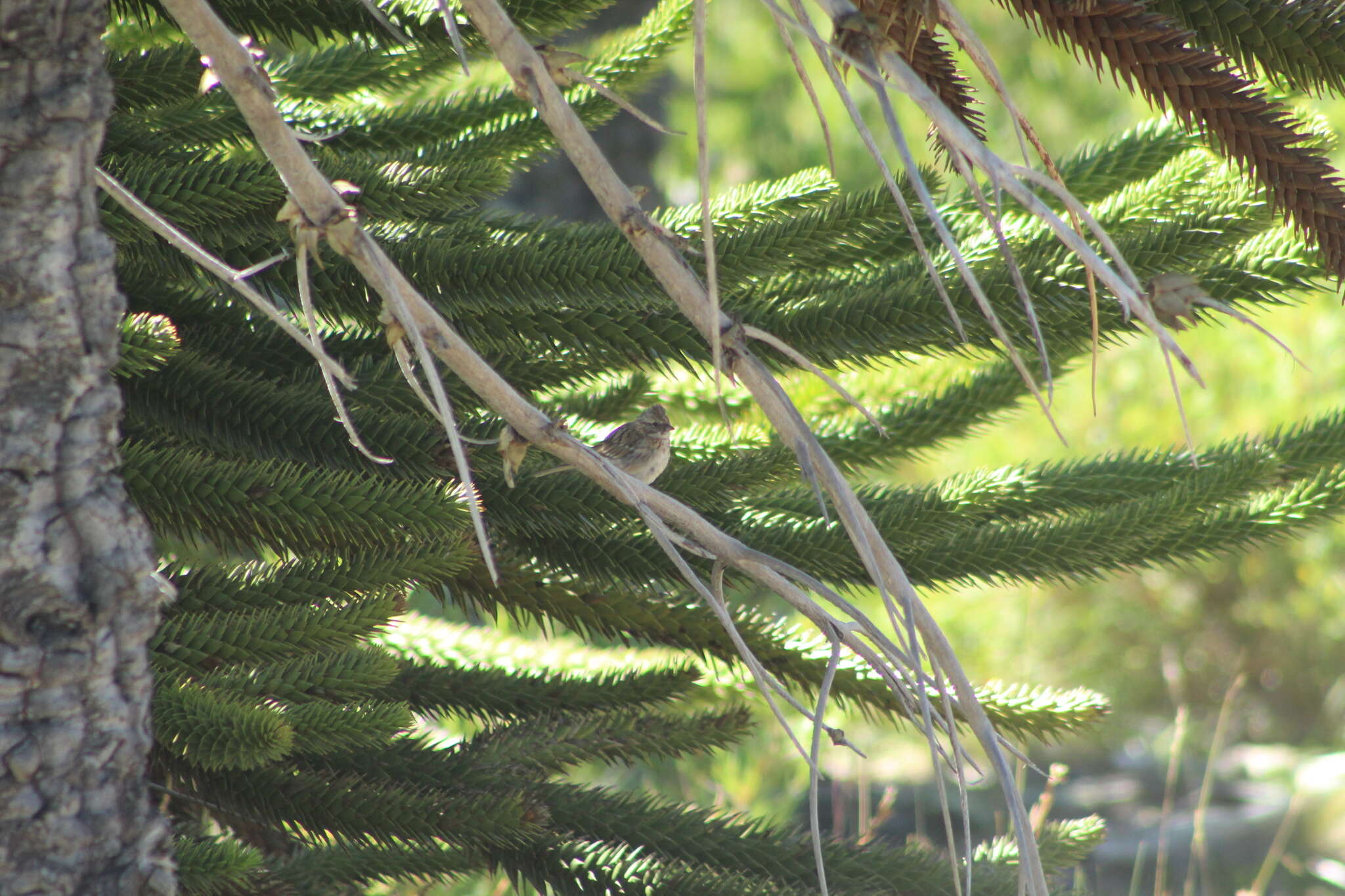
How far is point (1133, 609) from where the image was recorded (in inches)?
252

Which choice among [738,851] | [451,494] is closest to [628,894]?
[738,851]

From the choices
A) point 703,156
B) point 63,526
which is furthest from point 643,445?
point 63,526

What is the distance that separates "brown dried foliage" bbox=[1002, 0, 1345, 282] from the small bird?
2.29 ft

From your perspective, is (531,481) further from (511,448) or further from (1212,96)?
(1212,96)

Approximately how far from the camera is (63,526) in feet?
2.23

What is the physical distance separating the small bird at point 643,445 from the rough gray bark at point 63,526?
0.73m

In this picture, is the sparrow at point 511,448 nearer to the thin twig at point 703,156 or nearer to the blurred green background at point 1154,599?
the thin twig at point 703,156

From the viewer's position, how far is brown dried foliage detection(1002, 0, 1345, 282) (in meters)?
0.97

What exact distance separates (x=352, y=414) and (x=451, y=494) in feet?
0.94

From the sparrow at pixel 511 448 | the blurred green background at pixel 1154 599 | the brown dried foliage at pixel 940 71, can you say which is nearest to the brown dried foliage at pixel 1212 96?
the brown dried foliage at pixel 940 71

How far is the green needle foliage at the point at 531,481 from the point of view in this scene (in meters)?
1.23

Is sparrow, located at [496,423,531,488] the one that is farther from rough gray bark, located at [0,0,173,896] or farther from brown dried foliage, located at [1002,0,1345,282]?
brown dried foliage, located at [1002,0,1345,282]

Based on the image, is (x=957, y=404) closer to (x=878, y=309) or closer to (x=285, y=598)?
(x=878, y=309)

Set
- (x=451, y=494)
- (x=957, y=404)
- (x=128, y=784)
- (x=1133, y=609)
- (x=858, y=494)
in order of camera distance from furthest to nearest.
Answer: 1. (x=1133, y=609)
2. (x=957, y=404)
3. (x=858, y=494)
4. (x=451, y=494)
5. (x=128, y=784)
